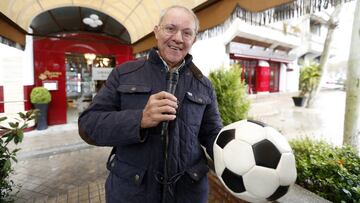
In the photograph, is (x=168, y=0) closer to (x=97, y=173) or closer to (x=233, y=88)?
(x=233, y=88)

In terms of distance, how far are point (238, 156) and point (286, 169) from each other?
22cm

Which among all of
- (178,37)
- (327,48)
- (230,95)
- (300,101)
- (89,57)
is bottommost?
(300,101)

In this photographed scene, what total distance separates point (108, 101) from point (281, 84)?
20.8 metres

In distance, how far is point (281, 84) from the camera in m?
19.7

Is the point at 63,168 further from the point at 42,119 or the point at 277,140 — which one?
the point at 277,140

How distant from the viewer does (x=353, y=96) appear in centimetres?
305

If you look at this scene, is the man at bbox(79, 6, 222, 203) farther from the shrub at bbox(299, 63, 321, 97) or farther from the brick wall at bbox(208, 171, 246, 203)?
the shrub at bbox(299, 63, 321, 97)

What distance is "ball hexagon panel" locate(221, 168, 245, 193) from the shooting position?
3.56 feet

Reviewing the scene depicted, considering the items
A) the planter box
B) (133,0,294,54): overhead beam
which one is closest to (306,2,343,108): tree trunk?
the planter box

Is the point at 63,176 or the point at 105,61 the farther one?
the point at 105,61

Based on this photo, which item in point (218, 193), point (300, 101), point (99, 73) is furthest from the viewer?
point (300, 101)

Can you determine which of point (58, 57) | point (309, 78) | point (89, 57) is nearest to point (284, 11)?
point (58, 57)

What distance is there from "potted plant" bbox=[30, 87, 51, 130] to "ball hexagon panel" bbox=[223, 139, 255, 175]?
6202 millimetres

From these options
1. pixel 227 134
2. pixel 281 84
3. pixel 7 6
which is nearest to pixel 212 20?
pixel 227 134
